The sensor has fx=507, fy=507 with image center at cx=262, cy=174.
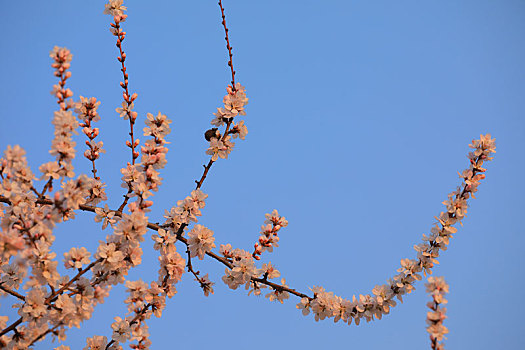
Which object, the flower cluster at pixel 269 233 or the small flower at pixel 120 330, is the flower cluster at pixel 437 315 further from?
the small flower at pixel 120 330

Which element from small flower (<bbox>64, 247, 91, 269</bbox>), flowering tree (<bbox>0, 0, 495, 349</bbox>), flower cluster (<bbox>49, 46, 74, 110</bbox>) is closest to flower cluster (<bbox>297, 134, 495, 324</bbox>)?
flowering tree (<bbox>0, 0, 495, 349</bbox>)

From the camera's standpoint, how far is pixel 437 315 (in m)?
2.29

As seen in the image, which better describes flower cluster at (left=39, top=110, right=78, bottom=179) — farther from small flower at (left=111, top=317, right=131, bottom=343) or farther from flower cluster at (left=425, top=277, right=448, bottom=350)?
flower cluster at (left=425, top=277, right=448, bottom=350)

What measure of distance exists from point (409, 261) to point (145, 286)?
1730mm

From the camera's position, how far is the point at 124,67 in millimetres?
3297

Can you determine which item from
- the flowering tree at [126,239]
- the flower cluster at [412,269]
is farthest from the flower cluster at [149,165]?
the flower cluster at [412,269]

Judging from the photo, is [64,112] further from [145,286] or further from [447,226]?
[447,226]

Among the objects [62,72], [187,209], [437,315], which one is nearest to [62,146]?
[62,72]

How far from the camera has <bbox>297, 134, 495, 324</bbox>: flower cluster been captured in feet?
11.0

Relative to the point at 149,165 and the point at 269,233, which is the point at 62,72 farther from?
the point at 269,233

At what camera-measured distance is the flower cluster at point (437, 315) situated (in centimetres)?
227

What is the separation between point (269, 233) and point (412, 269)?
99 centimetres

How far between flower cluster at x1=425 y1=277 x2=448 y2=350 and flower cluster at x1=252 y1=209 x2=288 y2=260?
1360 millimetres

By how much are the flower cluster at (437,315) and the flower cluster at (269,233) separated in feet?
4.46
